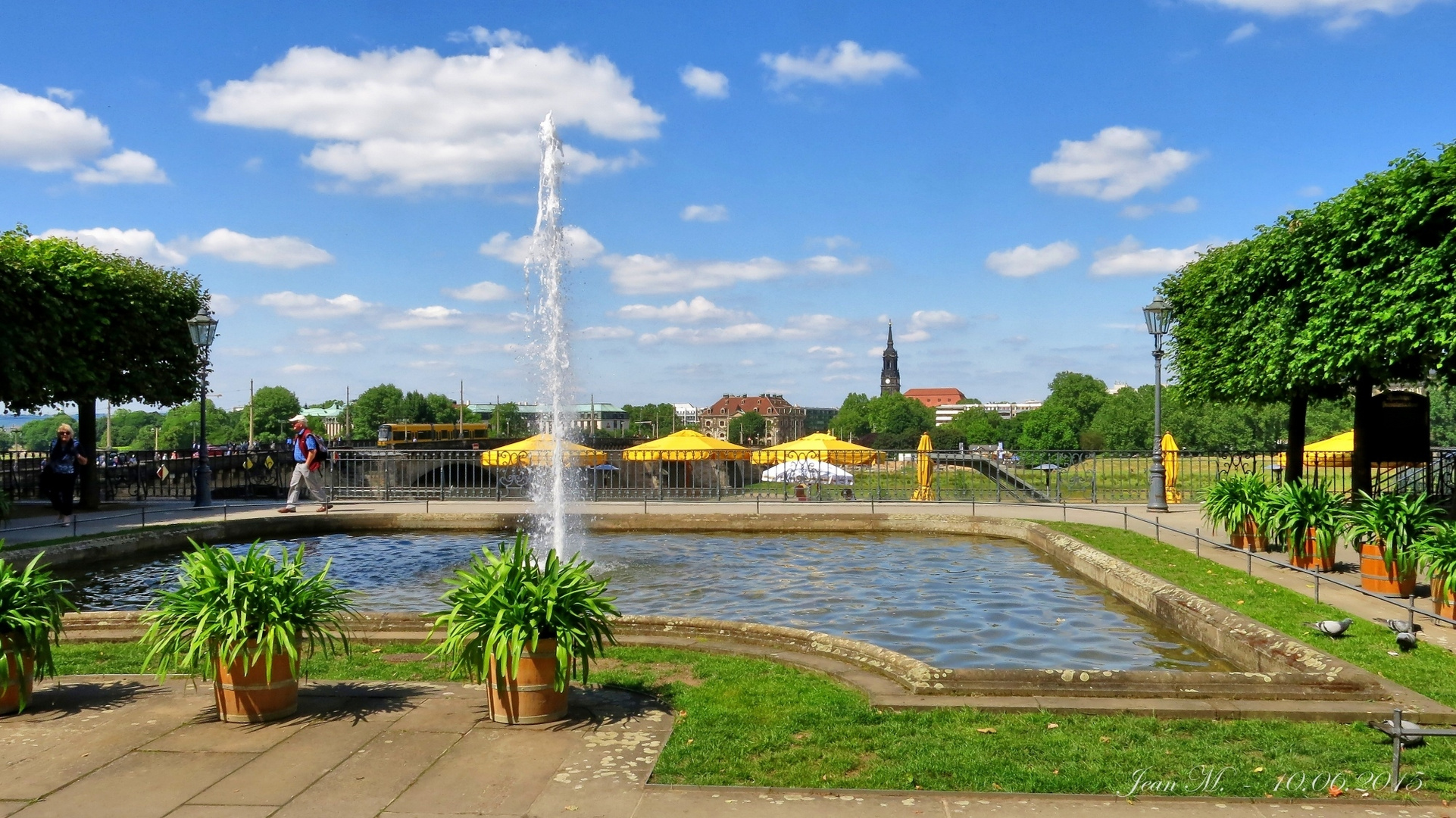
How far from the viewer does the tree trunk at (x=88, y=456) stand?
2456cm

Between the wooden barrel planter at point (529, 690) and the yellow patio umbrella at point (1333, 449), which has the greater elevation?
the yellow patio umbrella at point (1333, 449)

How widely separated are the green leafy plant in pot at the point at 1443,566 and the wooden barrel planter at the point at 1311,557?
2963mm

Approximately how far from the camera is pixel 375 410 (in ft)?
539

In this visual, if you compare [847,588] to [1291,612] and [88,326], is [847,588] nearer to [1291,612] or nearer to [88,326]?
[1291,612]

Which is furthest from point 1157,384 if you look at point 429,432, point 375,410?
point 375,410

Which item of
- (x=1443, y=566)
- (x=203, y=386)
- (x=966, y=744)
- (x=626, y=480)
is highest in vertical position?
(x=203, y=386)

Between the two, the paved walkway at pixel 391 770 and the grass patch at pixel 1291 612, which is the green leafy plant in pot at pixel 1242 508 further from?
the paved walkway at pixel 391 770

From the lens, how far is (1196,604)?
420 inches

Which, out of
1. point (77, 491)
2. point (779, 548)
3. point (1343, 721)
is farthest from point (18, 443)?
point (1343, 721)

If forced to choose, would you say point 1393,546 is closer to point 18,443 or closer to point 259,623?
point 259,623

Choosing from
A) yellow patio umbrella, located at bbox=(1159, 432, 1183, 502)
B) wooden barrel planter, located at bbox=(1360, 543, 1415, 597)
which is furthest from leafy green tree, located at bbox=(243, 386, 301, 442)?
wooden barrel planter, located at bbox=(1360, 543, 1415, 597)

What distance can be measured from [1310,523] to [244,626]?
43.3ft

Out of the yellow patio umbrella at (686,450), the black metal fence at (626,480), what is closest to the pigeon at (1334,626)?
the black metal fence at (626,480)

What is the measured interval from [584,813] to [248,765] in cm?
224
